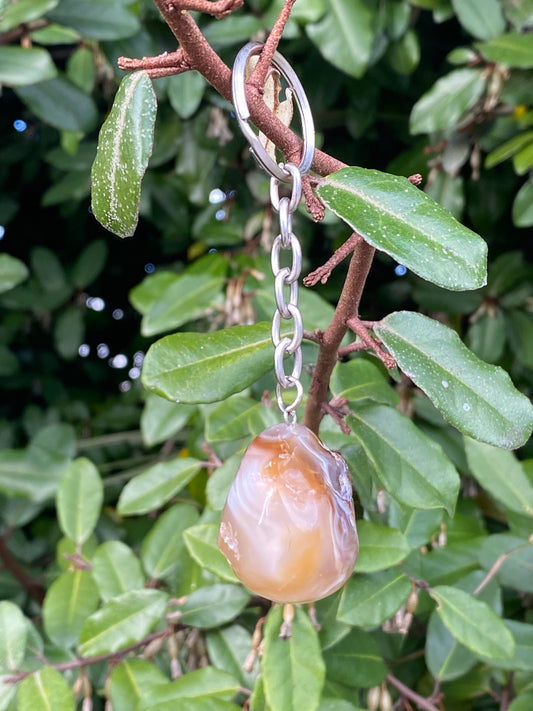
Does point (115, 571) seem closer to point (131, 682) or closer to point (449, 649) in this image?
point (131, 682)

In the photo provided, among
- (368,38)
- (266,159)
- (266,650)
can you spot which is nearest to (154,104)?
(266,159)

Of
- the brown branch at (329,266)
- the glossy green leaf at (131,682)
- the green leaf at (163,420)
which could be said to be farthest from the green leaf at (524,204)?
the glossy green leaf at (131,682)

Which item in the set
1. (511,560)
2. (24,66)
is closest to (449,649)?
(511,560)

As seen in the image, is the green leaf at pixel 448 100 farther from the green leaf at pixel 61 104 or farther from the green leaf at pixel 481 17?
the green leaf at pixel 61 104

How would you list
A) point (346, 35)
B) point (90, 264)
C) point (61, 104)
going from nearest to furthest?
point (346, 35), point (61, 104), point (90, 264)

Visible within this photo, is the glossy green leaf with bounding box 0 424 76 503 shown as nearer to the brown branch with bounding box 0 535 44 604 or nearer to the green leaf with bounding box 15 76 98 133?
the brown branch with bounding box 0 535 44 604

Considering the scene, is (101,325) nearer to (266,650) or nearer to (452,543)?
(452,543)
